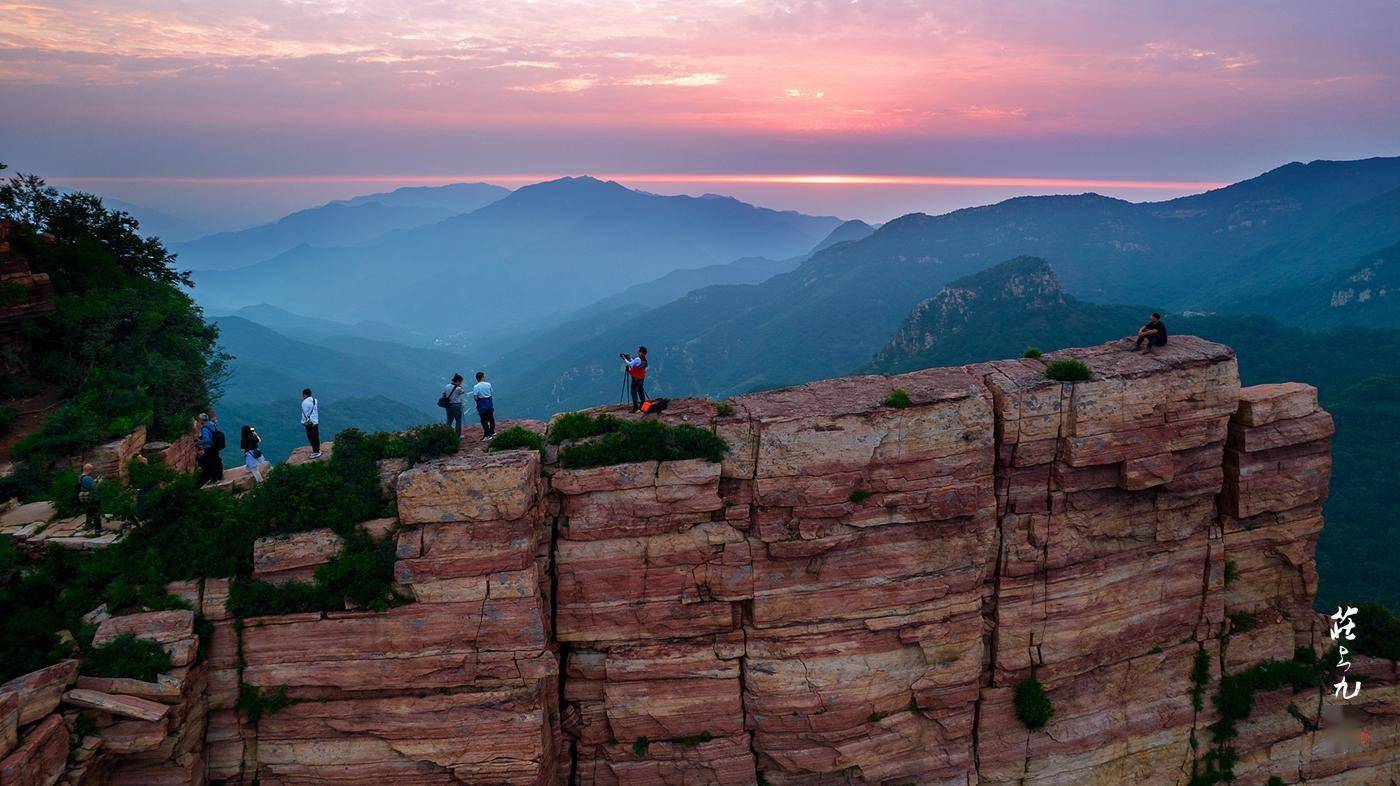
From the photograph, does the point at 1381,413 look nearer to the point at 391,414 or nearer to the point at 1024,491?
the point at 1024,491

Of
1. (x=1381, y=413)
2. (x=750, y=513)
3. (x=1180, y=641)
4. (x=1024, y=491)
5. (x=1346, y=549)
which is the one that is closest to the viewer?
(x=750, y=513)

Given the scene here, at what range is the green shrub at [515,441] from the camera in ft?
67.4

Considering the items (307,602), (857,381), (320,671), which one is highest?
(857,381)

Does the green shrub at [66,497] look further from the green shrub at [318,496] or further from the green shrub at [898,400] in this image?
the green shrub at [898,400]

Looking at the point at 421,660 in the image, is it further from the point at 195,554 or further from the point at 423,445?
the point at 195,554

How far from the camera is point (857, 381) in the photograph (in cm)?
2367

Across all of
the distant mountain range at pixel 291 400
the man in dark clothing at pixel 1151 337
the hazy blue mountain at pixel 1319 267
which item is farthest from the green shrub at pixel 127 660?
the hazy blue mountain at pixel 1319 267

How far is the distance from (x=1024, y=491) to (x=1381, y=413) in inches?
2387

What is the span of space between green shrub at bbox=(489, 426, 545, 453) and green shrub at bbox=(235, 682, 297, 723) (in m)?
8.59

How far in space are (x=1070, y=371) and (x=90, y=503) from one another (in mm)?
30687

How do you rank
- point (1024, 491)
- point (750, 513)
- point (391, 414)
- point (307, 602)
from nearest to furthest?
point (307, 602) < point (750, 513) < point (1024, 491) < point (391, 414)

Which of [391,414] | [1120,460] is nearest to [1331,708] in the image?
[1120,460]

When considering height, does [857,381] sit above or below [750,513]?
above

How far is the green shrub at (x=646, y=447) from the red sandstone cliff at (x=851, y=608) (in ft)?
1.48
